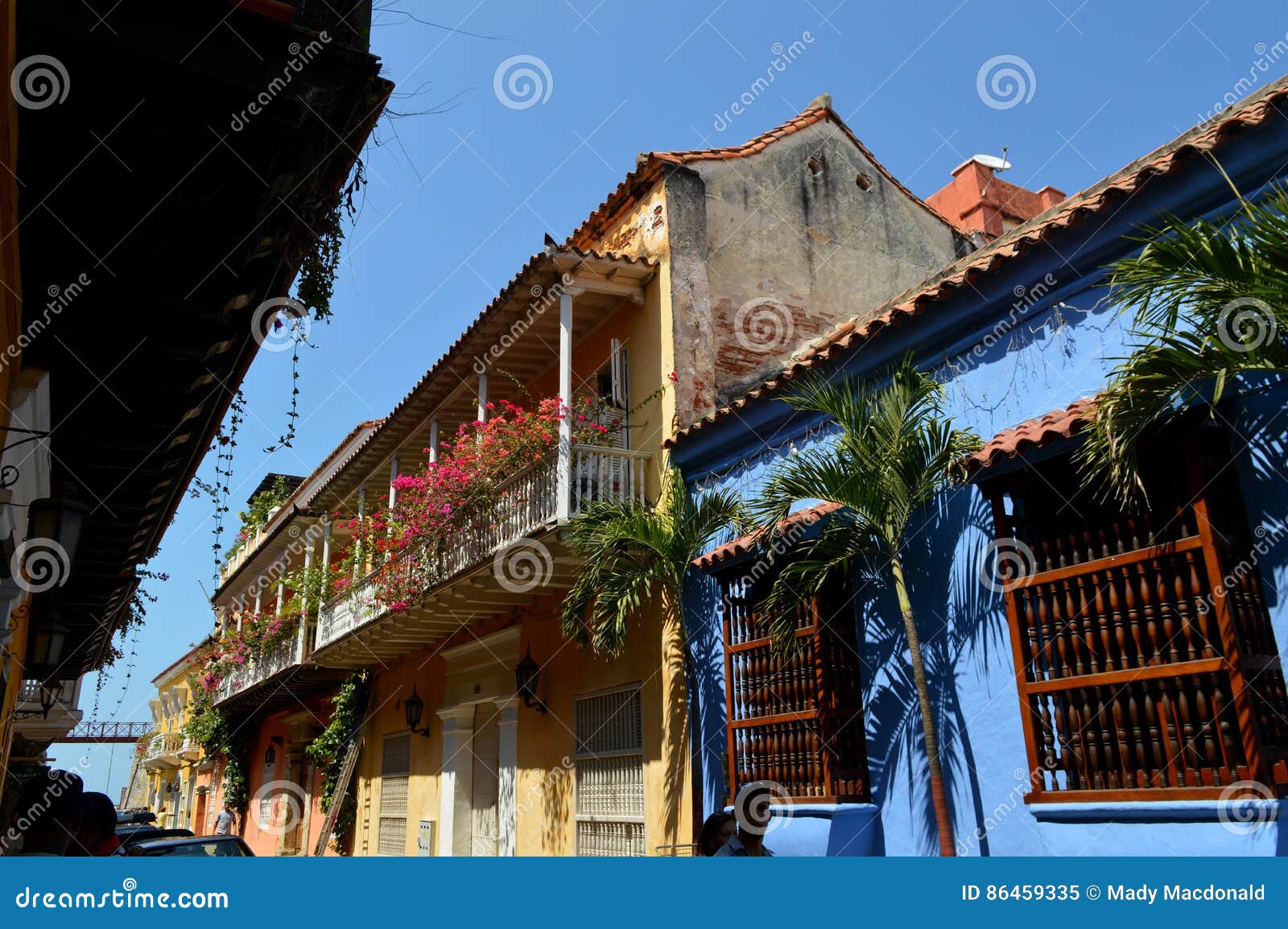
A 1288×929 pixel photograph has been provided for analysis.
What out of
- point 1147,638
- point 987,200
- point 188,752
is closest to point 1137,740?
point 1147,638

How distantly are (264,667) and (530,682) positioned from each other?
11.2 meters

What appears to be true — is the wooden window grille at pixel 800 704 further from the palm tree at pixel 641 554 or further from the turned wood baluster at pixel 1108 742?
the turned wood baluster at pixel 1108 742

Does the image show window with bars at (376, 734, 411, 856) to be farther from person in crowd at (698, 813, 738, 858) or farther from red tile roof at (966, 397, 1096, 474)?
red tile roof at (966, 397, 1096, 474)

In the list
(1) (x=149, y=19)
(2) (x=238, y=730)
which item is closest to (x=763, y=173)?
(1) (x=149, y=19)

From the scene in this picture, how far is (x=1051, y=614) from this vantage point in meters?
5.72

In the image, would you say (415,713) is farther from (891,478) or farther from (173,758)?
(173,758)

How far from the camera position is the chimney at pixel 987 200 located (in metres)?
14.6

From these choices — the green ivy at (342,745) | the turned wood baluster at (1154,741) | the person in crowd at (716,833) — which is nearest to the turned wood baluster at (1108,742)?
the turned wood baluster at (1154,741)

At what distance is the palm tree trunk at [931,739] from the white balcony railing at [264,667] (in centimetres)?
1371

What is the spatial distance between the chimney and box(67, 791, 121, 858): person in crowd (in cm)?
1294

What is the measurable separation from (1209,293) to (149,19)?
164 inches

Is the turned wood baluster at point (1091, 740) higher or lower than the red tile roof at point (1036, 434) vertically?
lower

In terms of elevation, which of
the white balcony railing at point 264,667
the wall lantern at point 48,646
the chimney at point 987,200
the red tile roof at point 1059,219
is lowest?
the wall lantern at point 48,646

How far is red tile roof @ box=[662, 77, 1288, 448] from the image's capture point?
213 inches
